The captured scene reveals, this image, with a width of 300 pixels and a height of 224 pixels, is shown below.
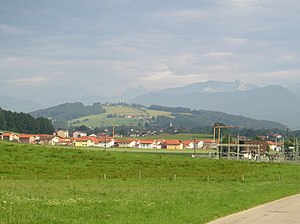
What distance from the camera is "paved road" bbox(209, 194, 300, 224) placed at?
20156 millimetres

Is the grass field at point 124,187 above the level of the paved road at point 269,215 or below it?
above

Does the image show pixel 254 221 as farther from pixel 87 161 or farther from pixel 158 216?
pixel 87 161

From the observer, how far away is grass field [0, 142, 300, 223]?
62.0 ft

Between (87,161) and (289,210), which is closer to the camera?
(289,210)

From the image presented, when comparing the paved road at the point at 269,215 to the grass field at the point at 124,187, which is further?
the paved road at the point at 269,215

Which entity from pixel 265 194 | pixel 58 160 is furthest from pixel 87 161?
pixel 265 194

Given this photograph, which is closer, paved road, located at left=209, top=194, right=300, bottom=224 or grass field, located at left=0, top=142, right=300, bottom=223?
grass field, located at left=0, top=142, right=300, bottom=223

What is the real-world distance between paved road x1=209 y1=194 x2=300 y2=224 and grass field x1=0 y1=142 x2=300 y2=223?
2.20 ft

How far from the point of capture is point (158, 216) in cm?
1914

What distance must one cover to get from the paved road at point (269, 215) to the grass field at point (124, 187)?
0.67 m

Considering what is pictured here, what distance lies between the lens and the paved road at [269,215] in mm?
20156

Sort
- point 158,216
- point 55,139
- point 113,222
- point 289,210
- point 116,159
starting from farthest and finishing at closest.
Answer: point 55,139
point 116,159
point 289,210
point 158,216
point 113,222

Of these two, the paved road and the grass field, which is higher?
the grass field

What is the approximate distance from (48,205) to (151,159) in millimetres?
52029
